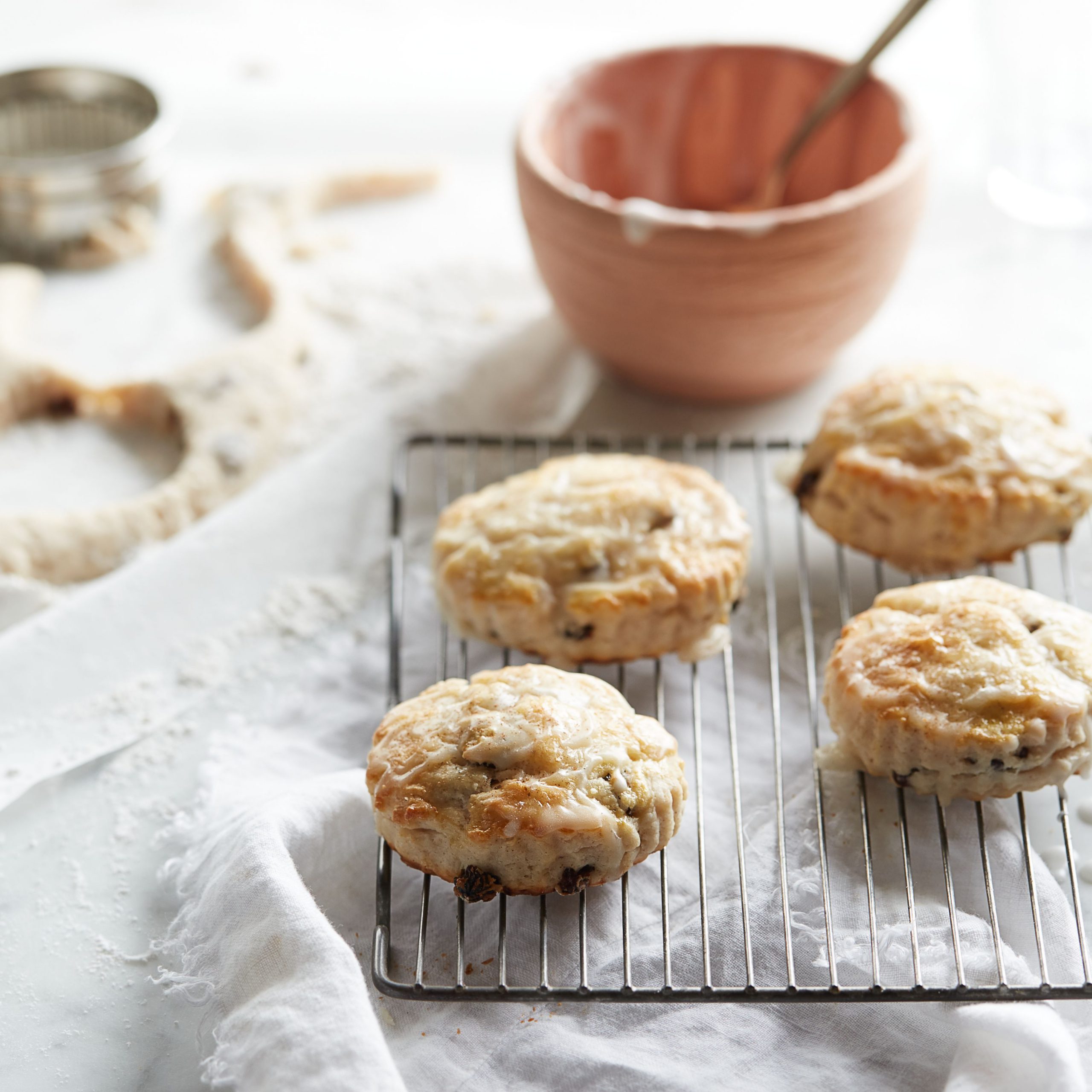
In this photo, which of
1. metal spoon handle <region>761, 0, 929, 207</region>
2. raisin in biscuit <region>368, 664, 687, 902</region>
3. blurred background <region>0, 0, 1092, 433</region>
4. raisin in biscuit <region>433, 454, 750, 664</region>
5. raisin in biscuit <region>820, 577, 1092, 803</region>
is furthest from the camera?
blurred background <region>0, 0, 1092, 433</region>

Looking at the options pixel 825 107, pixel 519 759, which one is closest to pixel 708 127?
pixel 825 107

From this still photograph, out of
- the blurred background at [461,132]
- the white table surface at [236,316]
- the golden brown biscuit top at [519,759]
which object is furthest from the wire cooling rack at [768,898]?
the blurred background at [461,132]

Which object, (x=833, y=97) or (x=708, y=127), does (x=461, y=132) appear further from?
(x=833, y=97)

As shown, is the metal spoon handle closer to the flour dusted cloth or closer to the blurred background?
the blurred background

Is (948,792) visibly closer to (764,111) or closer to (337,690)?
(337,690)

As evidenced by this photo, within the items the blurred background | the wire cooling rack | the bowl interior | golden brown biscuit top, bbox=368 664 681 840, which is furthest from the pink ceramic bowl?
golden brown biscuit top, bbox=368 664 681 840

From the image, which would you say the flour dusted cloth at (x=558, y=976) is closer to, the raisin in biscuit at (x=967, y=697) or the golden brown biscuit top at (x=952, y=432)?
the raisin in biscuit at (x=967, y=697)
